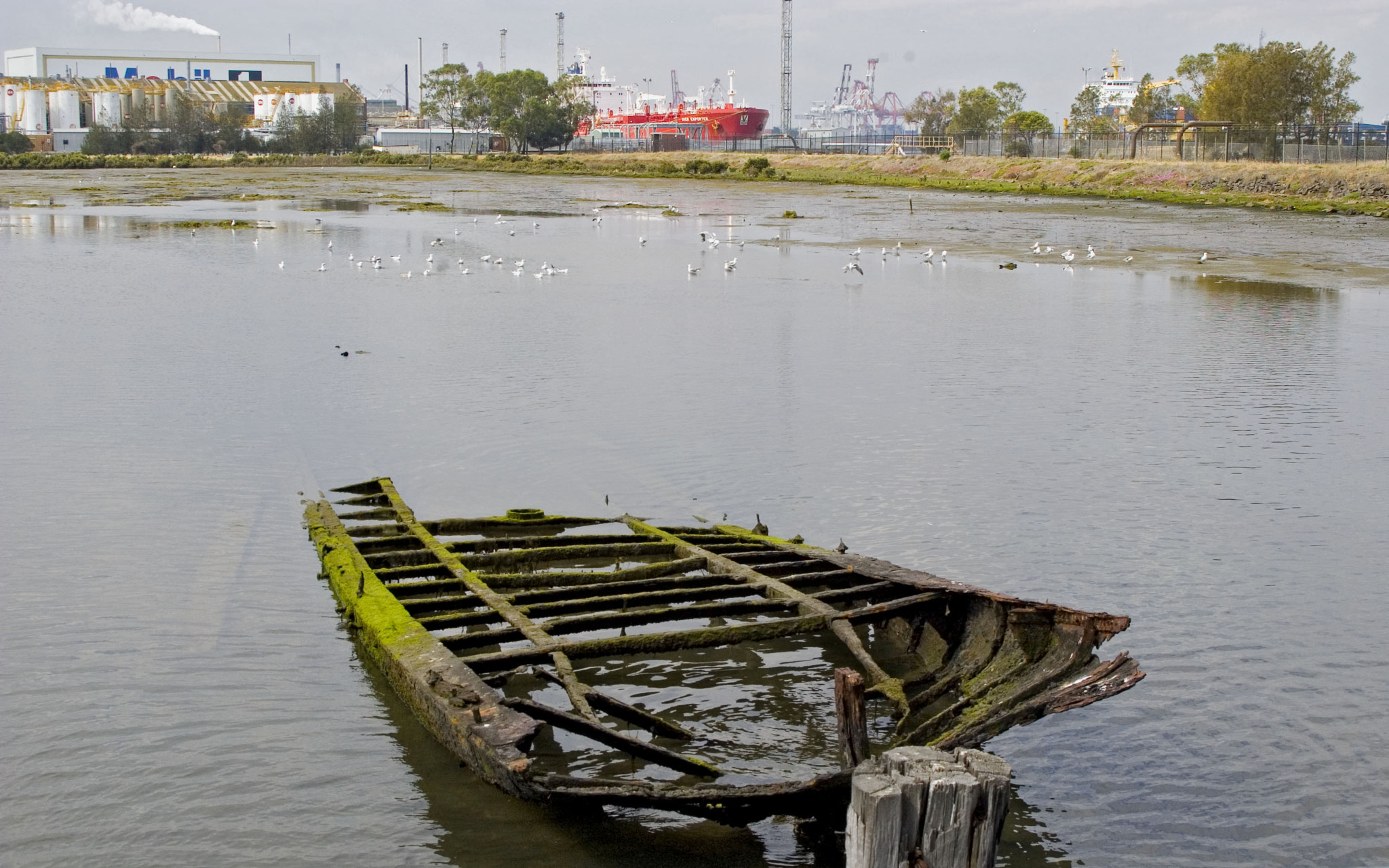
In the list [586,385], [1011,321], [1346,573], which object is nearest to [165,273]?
[586,385]

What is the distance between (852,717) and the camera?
557 centimetres

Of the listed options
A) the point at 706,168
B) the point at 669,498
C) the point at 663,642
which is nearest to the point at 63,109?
the point at 706,168

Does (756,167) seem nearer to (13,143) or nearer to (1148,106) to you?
(1148,106)

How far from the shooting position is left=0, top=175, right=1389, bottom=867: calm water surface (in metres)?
6.59

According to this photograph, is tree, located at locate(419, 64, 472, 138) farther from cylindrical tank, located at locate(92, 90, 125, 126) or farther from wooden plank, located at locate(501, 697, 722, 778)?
wooden plank, located at locate(501, 697, 722, 778)

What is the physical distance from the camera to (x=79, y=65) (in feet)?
579

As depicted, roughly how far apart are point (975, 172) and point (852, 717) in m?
74.6

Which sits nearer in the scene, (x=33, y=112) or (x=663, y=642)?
(x=663, y=642)

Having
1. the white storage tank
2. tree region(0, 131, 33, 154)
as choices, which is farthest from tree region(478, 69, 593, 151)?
tree region(0, 131, 33, 154)

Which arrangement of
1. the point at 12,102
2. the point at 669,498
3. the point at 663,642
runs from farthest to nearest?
the point at 12,102, the point at 669,498, the point at 663,642

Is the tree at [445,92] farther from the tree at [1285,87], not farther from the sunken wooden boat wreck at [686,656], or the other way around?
the sunken wooden boat wreck at [686,656]

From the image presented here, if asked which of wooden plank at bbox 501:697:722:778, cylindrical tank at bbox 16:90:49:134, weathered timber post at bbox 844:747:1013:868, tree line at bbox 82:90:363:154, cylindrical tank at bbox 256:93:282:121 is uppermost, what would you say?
cylindrical tank at bbox 256:93:282:121

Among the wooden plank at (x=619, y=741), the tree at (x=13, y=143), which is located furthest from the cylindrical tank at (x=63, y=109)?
the wooden plank at (x=619, y=741)

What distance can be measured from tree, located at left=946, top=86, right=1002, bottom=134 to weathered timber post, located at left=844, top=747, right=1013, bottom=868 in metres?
105
